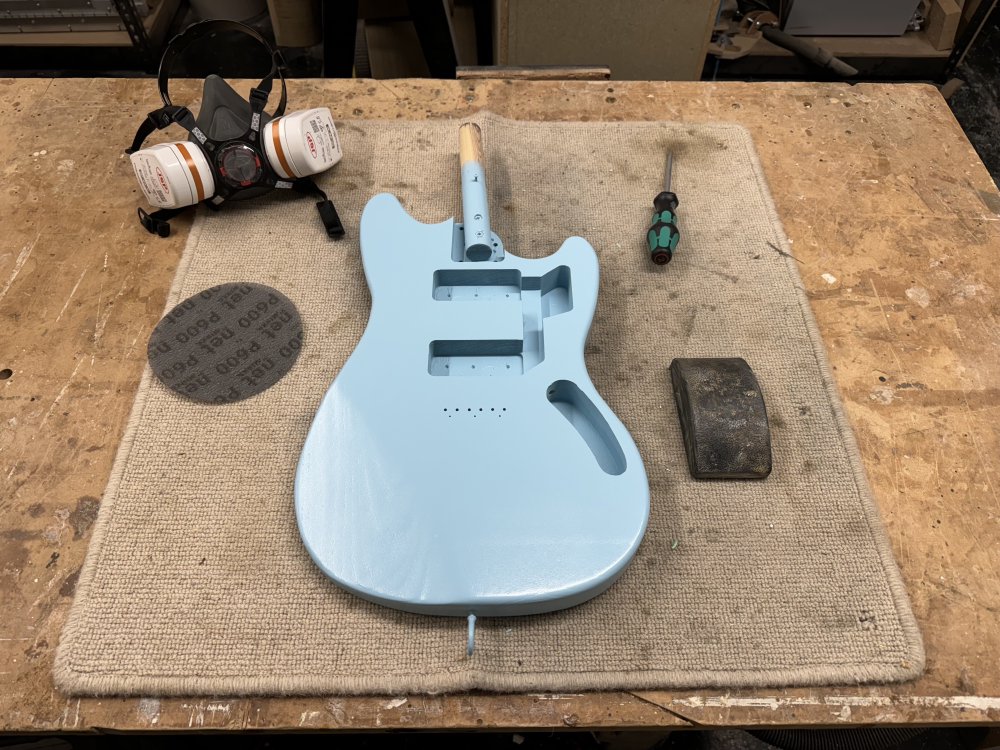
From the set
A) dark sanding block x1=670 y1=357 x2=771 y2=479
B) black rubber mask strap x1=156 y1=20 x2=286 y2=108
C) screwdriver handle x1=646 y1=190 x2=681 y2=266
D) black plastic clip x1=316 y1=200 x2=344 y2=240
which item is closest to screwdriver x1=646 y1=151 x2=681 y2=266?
screwdriver handle x1=646 y1=190 x2=681 y2=266

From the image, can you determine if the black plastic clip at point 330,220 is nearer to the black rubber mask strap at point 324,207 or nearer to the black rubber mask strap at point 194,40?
the black rubber mask strap at point 324,207

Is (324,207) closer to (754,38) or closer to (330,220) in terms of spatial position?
(330,220)

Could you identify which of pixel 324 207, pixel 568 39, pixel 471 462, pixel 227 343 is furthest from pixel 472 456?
pixel 568 39

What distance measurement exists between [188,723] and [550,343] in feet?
1.78

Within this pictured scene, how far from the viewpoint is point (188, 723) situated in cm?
62

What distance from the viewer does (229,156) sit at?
96cm

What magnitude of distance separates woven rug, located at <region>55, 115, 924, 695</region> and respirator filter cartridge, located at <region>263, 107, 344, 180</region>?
0.06 metres

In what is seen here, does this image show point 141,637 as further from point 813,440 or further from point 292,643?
point 813,440

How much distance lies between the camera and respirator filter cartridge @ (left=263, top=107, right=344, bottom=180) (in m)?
0.97

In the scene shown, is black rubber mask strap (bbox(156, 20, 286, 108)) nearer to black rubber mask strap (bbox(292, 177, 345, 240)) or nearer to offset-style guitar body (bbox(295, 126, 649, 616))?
black rubber mask strap (bbox(292, 177, 345, 240))

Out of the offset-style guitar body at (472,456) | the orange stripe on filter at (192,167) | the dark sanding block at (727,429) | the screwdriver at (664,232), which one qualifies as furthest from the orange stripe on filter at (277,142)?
the dark sanding block at (727,429)

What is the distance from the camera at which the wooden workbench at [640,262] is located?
2.09 feet

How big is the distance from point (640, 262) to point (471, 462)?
0.45 meters

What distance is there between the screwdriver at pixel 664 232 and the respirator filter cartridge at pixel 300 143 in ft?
Result: 1.68
